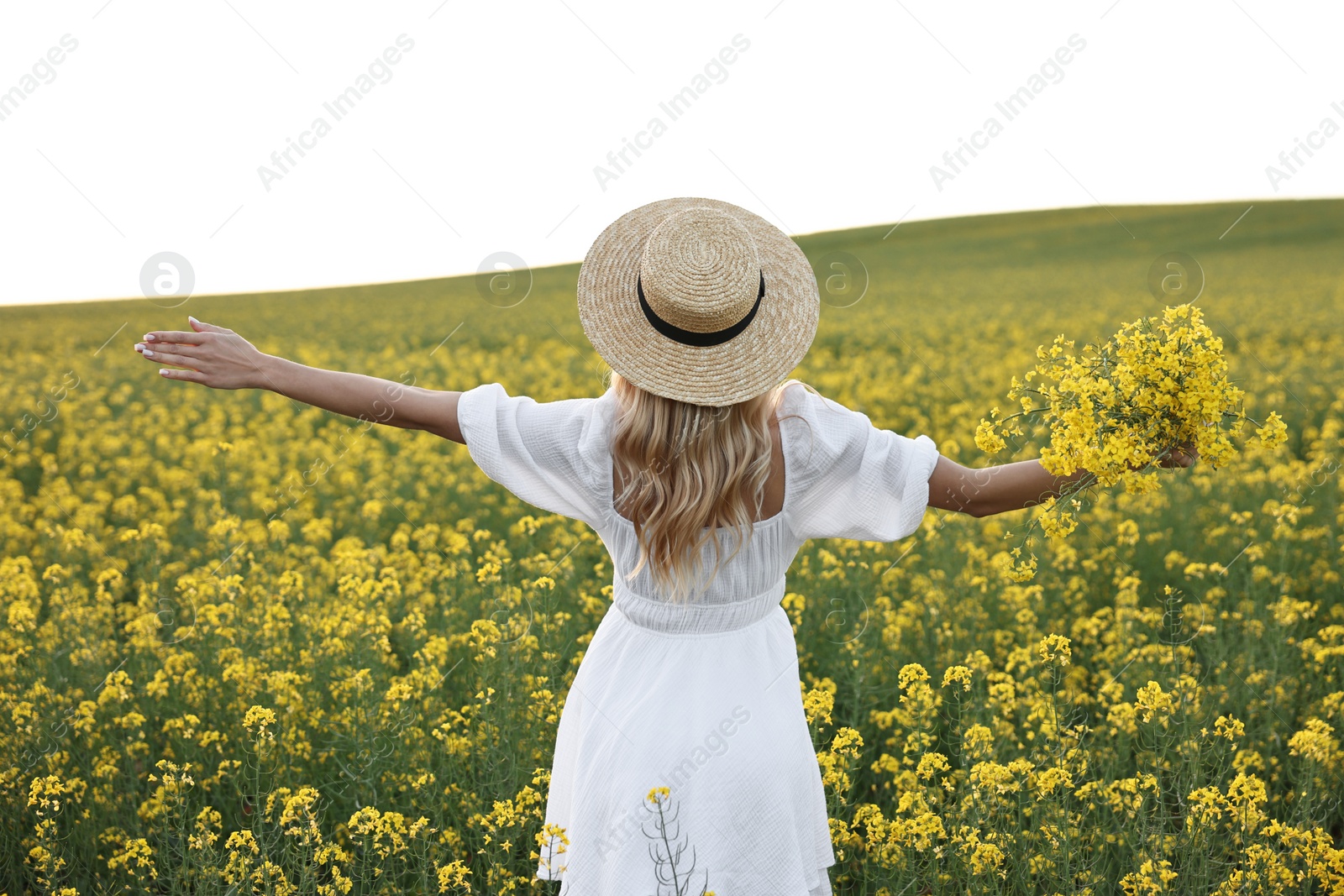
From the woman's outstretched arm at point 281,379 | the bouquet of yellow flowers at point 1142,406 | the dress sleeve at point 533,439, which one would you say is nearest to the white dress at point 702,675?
the dress sleeve at point 533,439

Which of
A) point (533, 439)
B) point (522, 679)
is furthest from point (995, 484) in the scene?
point (522, 679)

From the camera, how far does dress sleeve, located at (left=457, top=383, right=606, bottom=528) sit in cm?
196

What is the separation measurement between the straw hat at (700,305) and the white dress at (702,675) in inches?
6.2

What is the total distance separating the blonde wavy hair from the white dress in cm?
5

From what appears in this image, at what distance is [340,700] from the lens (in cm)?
374

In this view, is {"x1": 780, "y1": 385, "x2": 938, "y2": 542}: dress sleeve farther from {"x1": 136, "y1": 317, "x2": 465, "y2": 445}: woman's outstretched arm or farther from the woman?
{"x1": 136, "y1": 317, "x2": 465, "y2": 445}: woman's outstretched arm

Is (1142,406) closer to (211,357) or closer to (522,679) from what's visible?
(211,357)

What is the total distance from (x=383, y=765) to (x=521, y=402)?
2.02 meters

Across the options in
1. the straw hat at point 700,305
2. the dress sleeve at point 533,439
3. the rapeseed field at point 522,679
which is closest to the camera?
the straw hat at point 700,305

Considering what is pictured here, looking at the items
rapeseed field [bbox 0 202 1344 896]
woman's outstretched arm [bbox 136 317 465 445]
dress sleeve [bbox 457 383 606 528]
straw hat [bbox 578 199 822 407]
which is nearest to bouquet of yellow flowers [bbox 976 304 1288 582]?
rapeseed field [bbox 0 202 1344 896]

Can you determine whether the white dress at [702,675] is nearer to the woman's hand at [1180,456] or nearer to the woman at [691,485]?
the woman at [691,485]

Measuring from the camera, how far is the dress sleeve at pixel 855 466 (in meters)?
2.00

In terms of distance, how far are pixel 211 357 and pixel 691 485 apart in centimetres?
107

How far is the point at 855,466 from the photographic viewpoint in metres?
2.04
